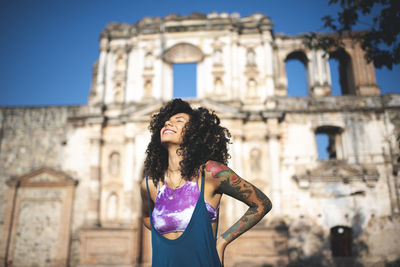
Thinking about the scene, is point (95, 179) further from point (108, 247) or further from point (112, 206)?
point (108, 247)

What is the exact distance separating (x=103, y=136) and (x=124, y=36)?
16.7ft

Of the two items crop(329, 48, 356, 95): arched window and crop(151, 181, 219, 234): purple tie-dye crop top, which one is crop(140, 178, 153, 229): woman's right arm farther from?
crop(329, 48, 356, 95): arched window

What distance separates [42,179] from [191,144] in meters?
14.1

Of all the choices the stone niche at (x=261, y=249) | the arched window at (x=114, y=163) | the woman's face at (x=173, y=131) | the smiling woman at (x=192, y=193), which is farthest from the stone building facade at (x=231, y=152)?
the woman's face at (x=173, y=131)

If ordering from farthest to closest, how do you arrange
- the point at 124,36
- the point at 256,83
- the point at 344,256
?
the point at 124,36, the point at 256,83, the point at 344,256

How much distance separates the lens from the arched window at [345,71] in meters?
16.6

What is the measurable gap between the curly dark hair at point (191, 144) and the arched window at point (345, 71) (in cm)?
1457

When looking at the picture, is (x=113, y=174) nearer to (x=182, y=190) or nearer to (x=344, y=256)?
(x=344, y=256)

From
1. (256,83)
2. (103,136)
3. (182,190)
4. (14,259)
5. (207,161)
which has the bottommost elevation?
(14,259)

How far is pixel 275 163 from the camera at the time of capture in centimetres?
1390

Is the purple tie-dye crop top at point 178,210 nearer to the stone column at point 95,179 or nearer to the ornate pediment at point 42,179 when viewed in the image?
the stone column at point 95,179

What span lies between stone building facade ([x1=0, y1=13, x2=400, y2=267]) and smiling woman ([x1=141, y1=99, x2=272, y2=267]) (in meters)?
10.5

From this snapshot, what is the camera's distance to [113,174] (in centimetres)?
1464

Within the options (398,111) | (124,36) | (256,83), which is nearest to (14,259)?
(124,36)
